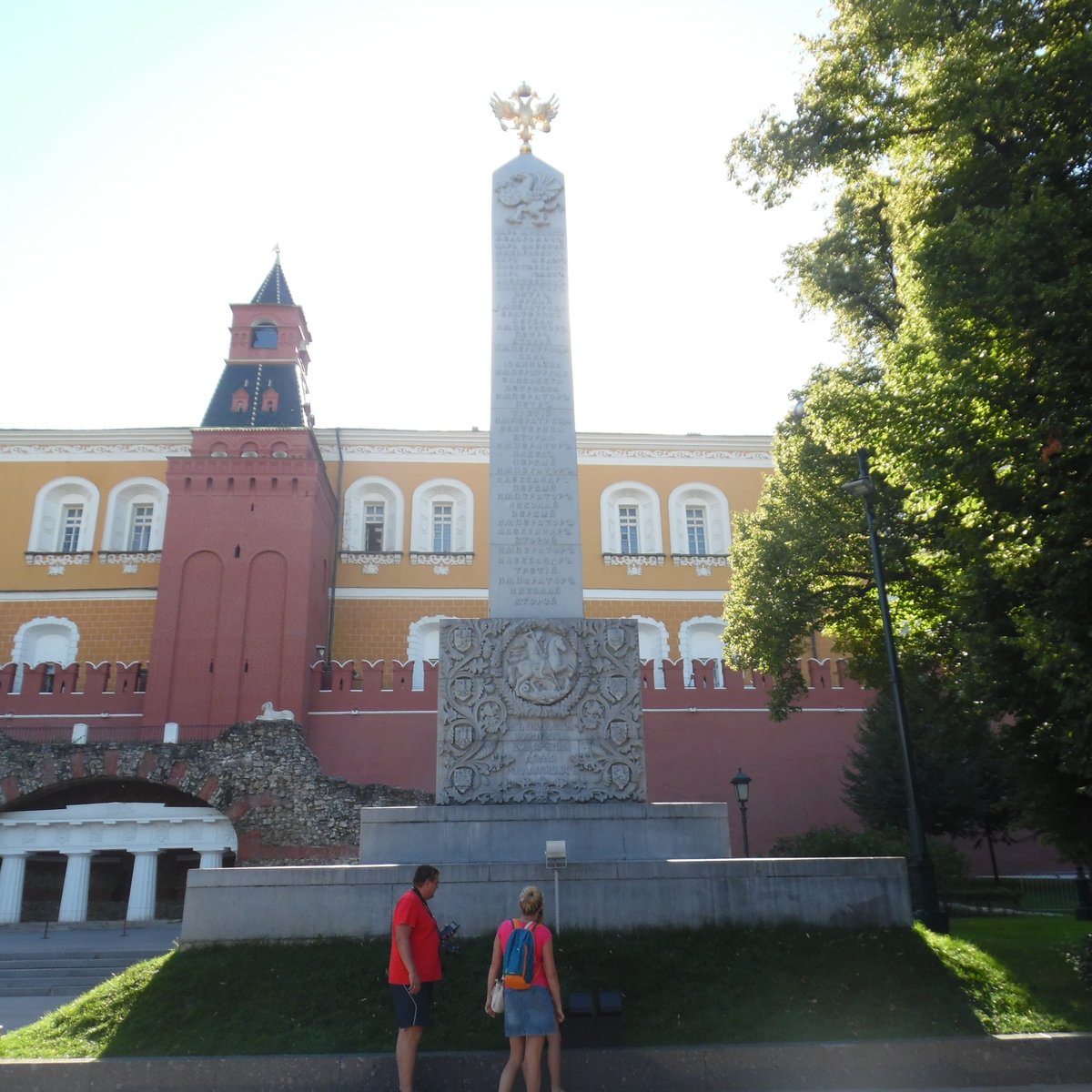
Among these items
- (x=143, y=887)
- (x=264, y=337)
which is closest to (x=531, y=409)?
(x=143, y=887)

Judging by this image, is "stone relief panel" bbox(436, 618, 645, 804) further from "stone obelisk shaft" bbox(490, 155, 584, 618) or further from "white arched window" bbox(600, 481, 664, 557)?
"white arched window" bbox(600, 481, 664, 557)

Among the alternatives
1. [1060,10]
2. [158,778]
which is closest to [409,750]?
[158,778]

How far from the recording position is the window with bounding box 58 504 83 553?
32250 mm

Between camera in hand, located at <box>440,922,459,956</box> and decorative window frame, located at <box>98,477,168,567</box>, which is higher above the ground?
decorative window frame, located at <box>98,477,168,567</box>

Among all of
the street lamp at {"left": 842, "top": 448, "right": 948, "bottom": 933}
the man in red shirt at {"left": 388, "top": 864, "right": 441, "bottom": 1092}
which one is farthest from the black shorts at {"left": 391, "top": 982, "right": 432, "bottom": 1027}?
the street lamp at {"left": 842, "top": 448, "right": 948, "bottom": 933}

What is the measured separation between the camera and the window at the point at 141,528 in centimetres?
3244

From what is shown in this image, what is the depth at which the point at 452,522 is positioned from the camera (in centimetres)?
3319

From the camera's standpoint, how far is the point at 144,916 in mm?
19234

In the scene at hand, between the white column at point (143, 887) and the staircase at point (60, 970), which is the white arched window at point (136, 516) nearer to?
the white column at point (143, 887)

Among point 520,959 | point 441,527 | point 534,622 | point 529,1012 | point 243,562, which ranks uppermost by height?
point 441,527

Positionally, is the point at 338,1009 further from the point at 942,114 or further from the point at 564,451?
the point at 942,114

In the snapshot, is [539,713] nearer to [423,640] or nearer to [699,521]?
[423,640]

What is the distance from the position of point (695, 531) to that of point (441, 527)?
8.53 metres

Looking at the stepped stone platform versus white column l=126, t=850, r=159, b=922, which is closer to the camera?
the stepped stone platform
